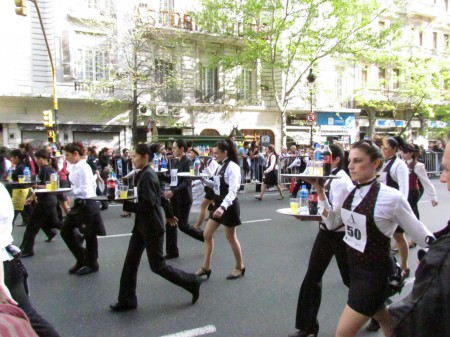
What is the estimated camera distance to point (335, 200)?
365 centimetres

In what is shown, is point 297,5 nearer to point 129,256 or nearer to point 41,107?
point 41,107

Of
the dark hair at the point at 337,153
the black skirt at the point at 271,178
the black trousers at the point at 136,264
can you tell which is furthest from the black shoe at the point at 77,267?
the black skirt at the point at 271,178

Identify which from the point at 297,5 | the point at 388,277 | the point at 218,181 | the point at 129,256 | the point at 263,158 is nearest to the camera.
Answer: the point at 388,277

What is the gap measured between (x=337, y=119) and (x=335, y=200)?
1208 inches

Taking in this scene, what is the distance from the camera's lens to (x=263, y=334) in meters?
4.23

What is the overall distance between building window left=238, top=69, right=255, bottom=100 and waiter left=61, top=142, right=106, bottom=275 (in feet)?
76.6

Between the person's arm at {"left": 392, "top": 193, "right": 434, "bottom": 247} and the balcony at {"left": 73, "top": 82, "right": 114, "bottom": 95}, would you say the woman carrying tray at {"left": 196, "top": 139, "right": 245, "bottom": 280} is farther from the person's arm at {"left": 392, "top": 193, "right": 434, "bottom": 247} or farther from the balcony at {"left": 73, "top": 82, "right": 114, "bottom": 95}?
the balcony at {"left": 73, "top": 82, "right": 114, "bottom": 95}

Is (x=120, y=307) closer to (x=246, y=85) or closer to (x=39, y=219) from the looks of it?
(x=39, y=219)

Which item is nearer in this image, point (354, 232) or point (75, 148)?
point (354, 232)

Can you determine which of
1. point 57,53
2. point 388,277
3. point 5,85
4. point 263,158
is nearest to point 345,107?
point 263,158

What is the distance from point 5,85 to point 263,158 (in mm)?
13941

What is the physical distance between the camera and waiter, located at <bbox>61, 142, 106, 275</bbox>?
6.20 m

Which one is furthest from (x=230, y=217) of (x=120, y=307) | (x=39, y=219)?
(x=39, y=219)

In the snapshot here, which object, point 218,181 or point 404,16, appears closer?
point 218,181
